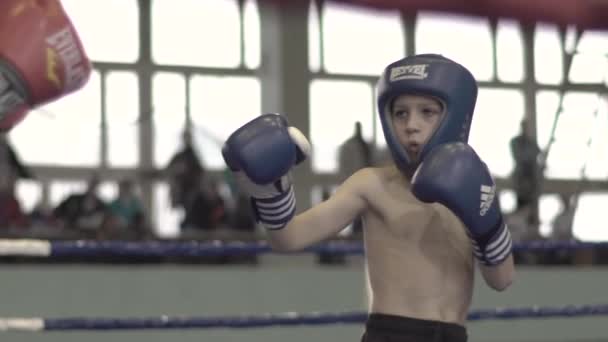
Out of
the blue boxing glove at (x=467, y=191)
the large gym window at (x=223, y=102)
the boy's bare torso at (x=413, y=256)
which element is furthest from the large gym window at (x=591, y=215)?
the blue boxing glove at (x=467, y=191)

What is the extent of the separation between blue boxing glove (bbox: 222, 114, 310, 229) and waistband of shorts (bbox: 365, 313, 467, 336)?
Answer: 24cm

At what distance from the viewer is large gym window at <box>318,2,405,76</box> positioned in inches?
331

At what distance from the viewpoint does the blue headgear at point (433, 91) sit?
2.09 metres

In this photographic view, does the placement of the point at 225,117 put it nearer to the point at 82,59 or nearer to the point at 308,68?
the point at 308,68

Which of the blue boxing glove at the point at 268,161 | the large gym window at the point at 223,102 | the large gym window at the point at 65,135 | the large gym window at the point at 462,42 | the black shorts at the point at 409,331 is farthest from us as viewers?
the large gym window at the point at 462,42

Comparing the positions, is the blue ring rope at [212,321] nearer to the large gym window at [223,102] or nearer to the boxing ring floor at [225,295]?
the boxing ring floor at [225,295]

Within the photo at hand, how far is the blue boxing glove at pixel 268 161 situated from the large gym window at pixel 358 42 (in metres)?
6.40

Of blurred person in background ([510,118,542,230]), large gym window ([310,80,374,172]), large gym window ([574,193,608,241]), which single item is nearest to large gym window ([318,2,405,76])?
large gym window ([310,80,374,172])

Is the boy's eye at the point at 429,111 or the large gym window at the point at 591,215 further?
the large gym window at the point at 591,215

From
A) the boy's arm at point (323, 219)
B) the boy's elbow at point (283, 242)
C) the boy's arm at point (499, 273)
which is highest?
the boy's arm at point (323, 219)

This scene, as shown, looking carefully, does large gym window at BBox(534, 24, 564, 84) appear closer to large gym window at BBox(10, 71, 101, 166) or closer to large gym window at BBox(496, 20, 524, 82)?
large gym window at BBox(496, 20, 524, 82)

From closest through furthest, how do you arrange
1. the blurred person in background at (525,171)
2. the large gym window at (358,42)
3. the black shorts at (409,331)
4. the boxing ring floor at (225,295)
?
1. the black shorts at (409,331)
2. the boxing ring floor at (225,295)
3. the blurred person in background at (525,171)
4. the large gym window at (358,42)

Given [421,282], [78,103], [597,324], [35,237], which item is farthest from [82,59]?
[78,103]

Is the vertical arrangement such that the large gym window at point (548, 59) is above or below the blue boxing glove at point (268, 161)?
below
